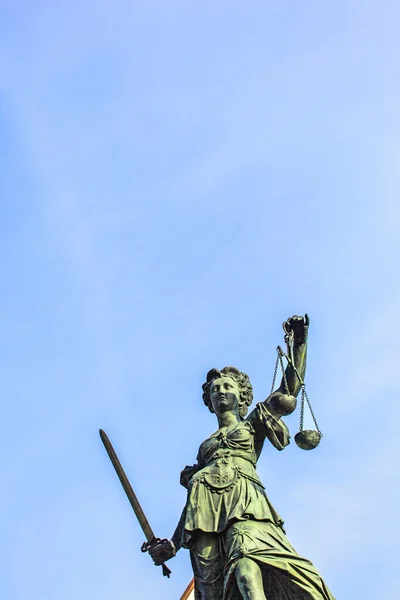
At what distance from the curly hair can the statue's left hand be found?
0.82m

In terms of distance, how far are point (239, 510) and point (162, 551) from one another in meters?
1.02

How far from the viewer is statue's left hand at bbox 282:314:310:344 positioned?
1140cm

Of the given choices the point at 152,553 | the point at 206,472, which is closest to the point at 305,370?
the point at 206,472

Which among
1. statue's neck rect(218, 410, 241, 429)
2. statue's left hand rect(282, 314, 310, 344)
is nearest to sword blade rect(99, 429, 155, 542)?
statue's neck rect(218, 410, 241, 429)

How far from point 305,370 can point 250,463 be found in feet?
4.42

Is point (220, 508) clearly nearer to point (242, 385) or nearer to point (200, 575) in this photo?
point (200, 575)

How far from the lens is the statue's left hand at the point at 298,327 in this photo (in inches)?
A: 449

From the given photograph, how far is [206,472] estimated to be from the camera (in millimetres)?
10320

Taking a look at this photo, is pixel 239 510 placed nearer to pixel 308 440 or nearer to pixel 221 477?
pixel 221 477

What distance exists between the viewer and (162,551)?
10086 millimetres

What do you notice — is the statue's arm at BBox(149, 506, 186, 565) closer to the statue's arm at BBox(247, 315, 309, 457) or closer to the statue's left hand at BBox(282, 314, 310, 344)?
the statue's arm at BBox(247, 315, 309, 457)

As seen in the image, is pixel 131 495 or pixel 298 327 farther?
pixel 298 327

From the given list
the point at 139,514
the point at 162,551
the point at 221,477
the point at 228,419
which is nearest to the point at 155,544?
the point at 162,551

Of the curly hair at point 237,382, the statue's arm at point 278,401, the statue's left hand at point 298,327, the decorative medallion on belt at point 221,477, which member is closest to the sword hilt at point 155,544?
the decorative medallion on belt at point 221,477
